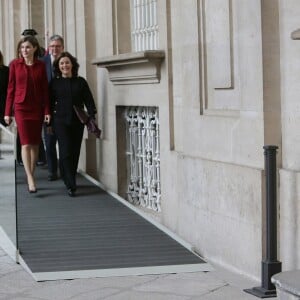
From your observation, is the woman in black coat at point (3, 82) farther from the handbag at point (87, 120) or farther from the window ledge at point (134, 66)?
the handbag at point (87, 120)

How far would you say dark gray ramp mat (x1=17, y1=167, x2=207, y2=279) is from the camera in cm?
820

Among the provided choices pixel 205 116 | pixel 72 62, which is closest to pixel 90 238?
pixel 205 116

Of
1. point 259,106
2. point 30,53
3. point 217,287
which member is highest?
point 30,53

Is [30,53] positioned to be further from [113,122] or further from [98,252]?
[98,252]

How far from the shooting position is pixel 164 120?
1009 centimetres

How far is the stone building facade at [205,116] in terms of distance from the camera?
7453 mm

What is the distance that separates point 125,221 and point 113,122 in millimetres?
2198

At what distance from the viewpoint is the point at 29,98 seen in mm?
11453

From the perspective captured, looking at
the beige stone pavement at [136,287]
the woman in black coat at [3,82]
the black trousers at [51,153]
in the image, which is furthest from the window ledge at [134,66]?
the beige stone pavement at [136,287]

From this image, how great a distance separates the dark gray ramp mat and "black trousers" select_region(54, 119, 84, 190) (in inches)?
10.1

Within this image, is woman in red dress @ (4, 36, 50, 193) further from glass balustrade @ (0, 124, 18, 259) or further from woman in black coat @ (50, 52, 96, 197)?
glass balustrade @ (0, 124, 18, 259)

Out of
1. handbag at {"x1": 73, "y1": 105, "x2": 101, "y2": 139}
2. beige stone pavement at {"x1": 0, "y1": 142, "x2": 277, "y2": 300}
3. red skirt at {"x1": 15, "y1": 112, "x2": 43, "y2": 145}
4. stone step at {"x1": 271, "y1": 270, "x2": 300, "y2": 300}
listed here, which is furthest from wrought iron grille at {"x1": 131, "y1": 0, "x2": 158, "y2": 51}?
stone step at {"x1": 271, "y1": 270, "x2": 300, "y2": 300}

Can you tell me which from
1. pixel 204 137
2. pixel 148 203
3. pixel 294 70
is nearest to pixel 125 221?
pixel 148 203

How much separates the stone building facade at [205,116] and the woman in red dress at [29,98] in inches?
33.1
